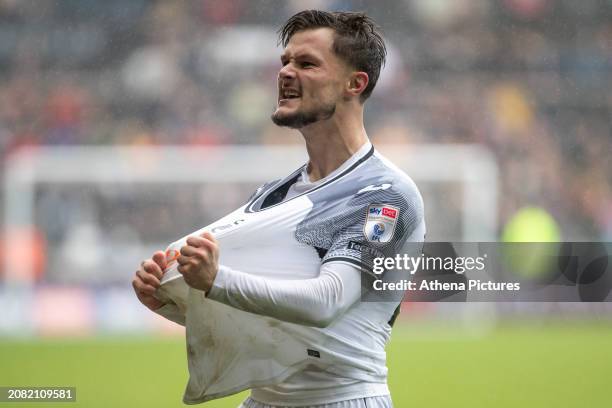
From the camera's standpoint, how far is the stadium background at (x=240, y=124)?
9.74 meters

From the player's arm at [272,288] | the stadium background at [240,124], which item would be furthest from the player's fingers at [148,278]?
the stadium background at [240,124]

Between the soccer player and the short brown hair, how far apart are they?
0.03 feet

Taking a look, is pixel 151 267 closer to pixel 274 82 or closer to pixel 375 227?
pixel 375 227

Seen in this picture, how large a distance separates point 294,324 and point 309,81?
599 mm

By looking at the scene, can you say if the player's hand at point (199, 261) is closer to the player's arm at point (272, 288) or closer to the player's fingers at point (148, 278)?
the player's arm at point (272, 288)

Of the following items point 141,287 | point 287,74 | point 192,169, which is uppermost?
point 192,169

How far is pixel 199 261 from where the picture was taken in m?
2.12

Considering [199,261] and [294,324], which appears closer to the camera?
[199,261]

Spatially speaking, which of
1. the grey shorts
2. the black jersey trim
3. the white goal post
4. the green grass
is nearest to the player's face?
the black jersey trim

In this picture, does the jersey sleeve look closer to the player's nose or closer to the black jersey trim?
the black jersey trim

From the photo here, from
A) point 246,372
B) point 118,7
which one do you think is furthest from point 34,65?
point 246,372

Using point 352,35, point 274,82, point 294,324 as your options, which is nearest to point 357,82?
point 352,35

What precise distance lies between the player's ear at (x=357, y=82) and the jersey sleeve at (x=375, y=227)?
0.99ft

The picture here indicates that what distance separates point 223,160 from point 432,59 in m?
3.19
